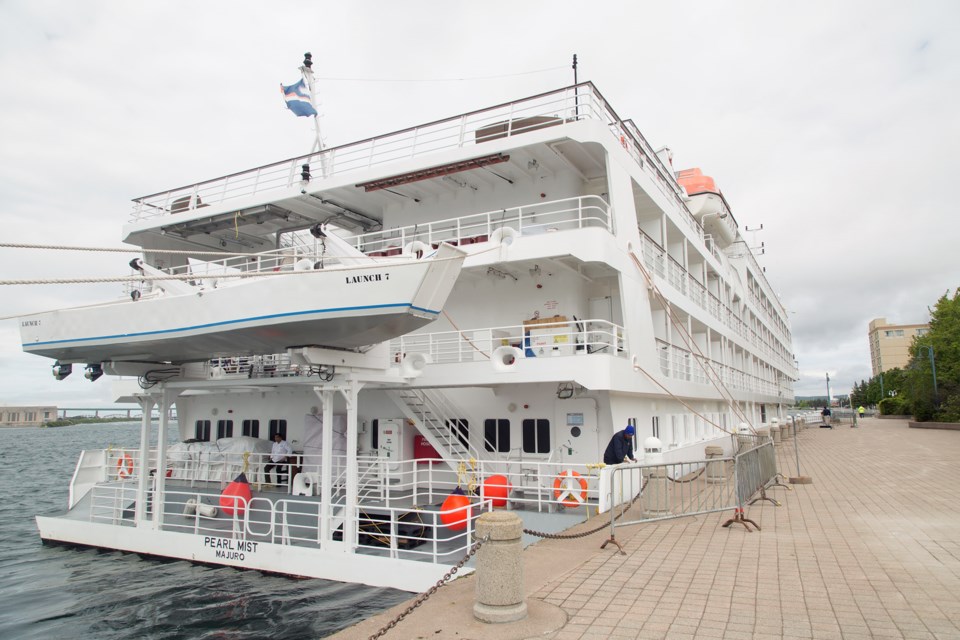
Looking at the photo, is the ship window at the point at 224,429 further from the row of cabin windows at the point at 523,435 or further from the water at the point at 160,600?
the row of cabin windows at the point at 523,435

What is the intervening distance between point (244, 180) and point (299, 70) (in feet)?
11.7

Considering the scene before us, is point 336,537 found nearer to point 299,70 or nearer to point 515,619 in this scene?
point 515,619

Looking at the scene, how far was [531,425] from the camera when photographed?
1391 centimetres

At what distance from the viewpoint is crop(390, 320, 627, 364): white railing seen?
13.7 m

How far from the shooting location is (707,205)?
28391 mm

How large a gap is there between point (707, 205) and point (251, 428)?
21722 mm

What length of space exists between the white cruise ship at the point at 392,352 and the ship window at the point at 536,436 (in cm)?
8

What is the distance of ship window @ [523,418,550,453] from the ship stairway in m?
1.17

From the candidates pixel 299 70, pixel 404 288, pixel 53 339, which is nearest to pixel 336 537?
pixel 404 288

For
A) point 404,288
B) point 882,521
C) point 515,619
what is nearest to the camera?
point 515,619

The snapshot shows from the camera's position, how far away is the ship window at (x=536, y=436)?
13.7 metres

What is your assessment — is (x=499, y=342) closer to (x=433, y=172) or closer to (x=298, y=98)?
(x=433, y=172)

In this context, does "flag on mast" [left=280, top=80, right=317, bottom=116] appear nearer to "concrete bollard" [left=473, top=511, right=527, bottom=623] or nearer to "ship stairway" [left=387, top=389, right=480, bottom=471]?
"ship stairway" [left=387, top=389, right=480, bottom=471]

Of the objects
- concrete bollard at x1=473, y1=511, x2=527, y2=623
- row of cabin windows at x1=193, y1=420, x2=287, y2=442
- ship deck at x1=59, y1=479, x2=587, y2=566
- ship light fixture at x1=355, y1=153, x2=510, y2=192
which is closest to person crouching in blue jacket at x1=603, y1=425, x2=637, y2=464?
ship deck at x1=59, y1=479, x2=587, y2=566
